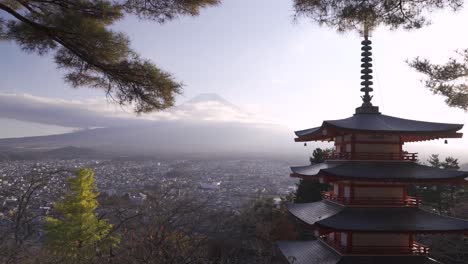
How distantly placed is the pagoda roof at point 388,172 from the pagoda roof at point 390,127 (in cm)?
89

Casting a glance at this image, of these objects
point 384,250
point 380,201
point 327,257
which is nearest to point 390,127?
point 380,201

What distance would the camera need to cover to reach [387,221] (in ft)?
34.7

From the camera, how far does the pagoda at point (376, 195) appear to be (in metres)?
10.5

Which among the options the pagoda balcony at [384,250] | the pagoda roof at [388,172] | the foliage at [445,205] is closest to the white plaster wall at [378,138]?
the pagoda roof at [388,172]

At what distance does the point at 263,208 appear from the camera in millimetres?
25609

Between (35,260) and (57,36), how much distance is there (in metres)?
4.20

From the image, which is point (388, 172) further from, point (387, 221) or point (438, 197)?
point (438, 197)

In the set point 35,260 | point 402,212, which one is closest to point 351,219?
point 402,212

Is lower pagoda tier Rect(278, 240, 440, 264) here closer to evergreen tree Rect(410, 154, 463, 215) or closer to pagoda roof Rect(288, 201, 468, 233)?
pagoda roof Rect(288, 201, 468, 233)

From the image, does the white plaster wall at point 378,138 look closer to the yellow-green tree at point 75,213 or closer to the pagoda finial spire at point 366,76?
the pagoda finial spire at point 366,76

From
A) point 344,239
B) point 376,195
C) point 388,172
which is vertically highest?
point 388,172

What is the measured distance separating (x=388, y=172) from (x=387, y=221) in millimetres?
1275

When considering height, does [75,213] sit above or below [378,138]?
below

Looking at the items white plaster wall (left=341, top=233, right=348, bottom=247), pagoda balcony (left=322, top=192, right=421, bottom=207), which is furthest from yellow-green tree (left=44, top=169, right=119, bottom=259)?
pagoda balcony (left=322, top=192, right=421, bottom=207)
